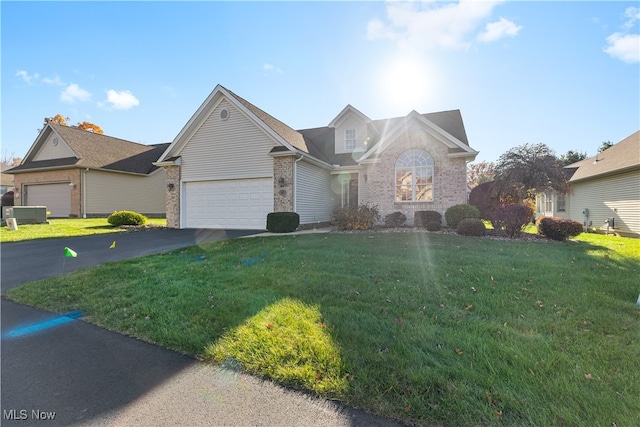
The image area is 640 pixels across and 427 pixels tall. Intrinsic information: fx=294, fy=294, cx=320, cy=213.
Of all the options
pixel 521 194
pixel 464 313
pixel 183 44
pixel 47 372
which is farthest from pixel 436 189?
pixel 47 372

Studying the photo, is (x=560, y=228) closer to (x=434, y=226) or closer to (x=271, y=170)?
(x=434, y=226)

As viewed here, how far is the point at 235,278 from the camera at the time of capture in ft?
17.7

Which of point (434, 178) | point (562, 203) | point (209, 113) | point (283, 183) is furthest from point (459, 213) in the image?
point (562, 203)

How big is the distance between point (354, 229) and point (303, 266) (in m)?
7.61

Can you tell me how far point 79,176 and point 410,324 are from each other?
24796mm

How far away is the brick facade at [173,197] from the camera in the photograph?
15461mm

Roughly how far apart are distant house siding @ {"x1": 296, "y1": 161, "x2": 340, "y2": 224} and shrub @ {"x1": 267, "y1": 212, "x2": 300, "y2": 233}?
1.23m

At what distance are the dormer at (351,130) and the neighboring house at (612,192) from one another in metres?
9.68

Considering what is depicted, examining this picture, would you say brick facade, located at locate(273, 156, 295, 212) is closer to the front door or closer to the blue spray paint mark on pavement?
the front door

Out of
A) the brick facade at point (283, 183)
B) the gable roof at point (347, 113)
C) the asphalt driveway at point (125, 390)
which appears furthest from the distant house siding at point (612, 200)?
the asphalt driveway at point (125, 390)

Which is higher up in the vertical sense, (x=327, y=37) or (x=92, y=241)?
(x=327, y=37)

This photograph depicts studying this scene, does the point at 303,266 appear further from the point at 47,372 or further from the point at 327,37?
the point at 327,37

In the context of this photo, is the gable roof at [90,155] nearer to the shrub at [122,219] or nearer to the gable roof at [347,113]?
the shrub at [122,219]

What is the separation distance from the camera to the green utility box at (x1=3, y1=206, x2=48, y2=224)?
1590 centimetres
